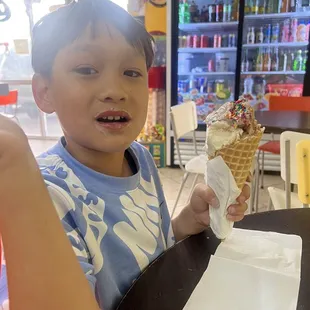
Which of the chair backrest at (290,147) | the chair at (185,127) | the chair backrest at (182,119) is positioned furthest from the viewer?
the chair backrest at (182,119)

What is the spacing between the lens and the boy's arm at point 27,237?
0.39m

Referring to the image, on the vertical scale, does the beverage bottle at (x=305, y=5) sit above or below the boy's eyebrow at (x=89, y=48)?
above

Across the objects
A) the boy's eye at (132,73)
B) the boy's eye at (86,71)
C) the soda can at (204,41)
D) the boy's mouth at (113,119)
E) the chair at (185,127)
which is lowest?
the chair at (185,127)

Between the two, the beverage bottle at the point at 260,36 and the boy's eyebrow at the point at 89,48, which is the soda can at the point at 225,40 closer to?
the beverage bottle at the point at 260,36

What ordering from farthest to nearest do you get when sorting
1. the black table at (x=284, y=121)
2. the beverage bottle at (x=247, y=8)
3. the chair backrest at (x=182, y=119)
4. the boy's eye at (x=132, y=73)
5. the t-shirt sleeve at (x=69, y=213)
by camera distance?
1. the beverage bottle at (x=247, y=8)
2. the chair backrest at (x=182, y=119)
3. the black table at (x=284, y=121)
4. the boy's eye at (x=132, y=73)
5. the t-shirt sleeve at (x=69, y=213)

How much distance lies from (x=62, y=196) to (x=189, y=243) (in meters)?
0.37

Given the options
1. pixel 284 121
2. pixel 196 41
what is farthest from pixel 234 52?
pixel 284 121

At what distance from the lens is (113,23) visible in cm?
71

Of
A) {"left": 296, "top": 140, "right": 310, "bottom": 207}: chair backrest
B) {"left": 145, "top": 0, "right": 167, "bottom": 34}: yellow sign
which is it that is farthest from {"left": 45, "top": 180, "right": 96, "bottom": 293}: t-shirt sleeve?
{"left": 145, "top": 0, "right": 167, "bottom": 34}: yellow sign

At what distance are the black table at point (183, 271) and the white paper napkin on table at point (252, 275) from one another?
17 millimetres

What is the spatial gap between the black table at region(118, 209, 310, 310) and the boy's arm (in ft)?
0.86

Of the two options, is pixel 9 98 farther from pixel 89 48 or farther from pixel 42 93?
pixel 89 48

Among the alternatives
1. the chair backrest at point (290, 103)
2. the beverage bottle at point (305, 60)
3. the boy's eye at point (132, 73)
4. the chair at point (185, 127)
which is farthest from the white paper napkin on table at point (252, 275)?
the beverage bottle at point (305, 60)

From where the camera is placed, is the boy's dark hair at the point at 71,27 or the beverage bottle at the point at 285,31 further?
the beverage bottle at the point at 285,31
